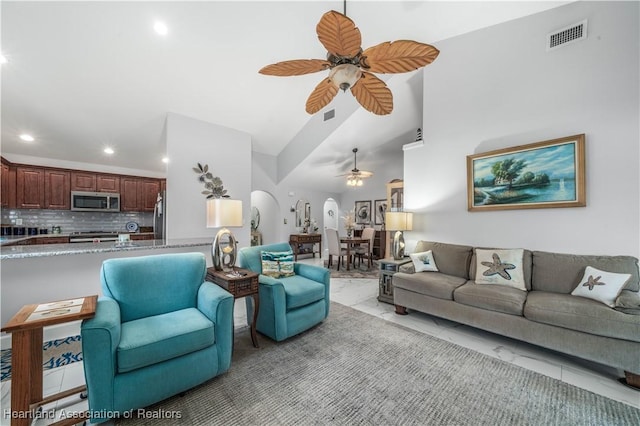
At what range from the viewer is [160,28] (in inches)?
106

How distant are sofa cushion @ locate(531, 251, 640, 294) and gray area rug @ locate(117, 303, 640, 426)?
39.4 inches

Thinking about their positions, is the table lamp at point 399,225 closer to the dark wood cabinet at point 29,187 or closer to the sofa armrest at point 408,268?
the sofa armrest at point 408,268

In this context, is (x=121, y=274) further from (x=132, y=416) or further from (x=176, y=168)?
(x=176, y=168)

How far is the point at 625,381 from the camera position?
1.80 m

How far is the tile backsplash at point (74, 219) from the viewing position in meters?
4.69

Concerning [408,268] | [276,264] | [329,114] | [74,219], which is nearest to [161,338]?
[276,264]

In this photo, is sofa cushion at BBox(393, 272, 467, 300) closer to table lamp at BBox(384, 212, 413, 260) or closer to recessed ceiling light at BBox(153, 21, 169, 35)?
table lamp at BBox(384, 212, 413, 260)

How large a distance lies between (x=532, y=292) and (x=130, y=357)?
341cm

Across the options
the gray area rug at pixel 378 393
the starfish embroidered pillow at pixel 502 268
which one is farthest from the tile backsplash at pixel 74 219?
the starfish embroidered pillow at pixel 502 268

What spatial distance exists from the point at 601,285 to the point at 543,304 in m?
0.50

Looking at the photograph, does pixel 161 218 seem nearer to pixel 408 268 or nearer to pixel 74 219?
pixel 74 219

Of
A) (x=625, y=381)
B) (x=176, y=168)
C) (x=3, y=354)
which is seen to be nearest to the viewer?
(x=625, y=381)

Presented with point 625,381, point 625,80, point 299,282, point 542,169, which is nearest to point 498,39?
point 625,80

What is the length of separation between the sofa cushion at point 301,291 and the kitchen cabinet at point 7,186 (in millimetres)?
5503
